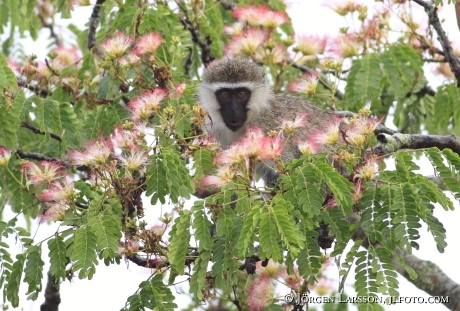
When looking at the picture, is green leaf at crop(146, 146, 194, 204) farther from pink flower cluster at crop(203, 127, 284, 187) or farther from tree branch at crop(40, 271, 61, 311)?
tree branch at crop(40, 271, 61, 311)

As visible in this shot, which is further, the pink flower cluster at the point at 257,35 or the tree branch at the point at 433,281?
the pink flower cluster at the point at 257,35

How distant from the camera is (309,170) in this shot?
4.46 metres

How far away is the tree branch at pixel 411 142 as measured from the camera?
17.8ft

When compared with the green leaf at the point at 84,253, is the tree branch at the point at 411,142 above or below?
above

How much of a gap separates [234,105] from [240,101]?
5.2 inches

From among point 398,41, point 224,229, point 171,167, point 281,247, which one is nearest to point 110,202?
point 171,167

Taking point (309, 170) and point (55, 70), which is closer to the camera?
point (309, 170)

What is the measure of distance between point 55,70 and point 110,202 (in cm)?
206

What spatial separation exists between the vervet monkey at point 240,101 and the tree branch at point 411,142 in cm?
133

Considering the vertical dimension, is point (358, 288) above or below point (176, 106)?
below

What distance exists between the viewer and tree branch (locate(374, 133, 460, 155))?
5426mm

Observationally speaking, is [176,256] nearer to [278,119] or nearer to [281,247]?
[281,247]

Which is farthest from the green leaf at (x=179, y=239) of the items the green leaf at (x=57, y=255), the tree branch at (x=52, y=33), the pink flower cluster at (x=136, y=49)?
the tree branch at (x=52, y=33)

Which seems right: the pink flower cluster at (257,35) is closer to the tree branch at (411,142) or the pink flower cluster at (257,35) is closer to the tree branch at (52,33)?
the tree branch at (411,142)
